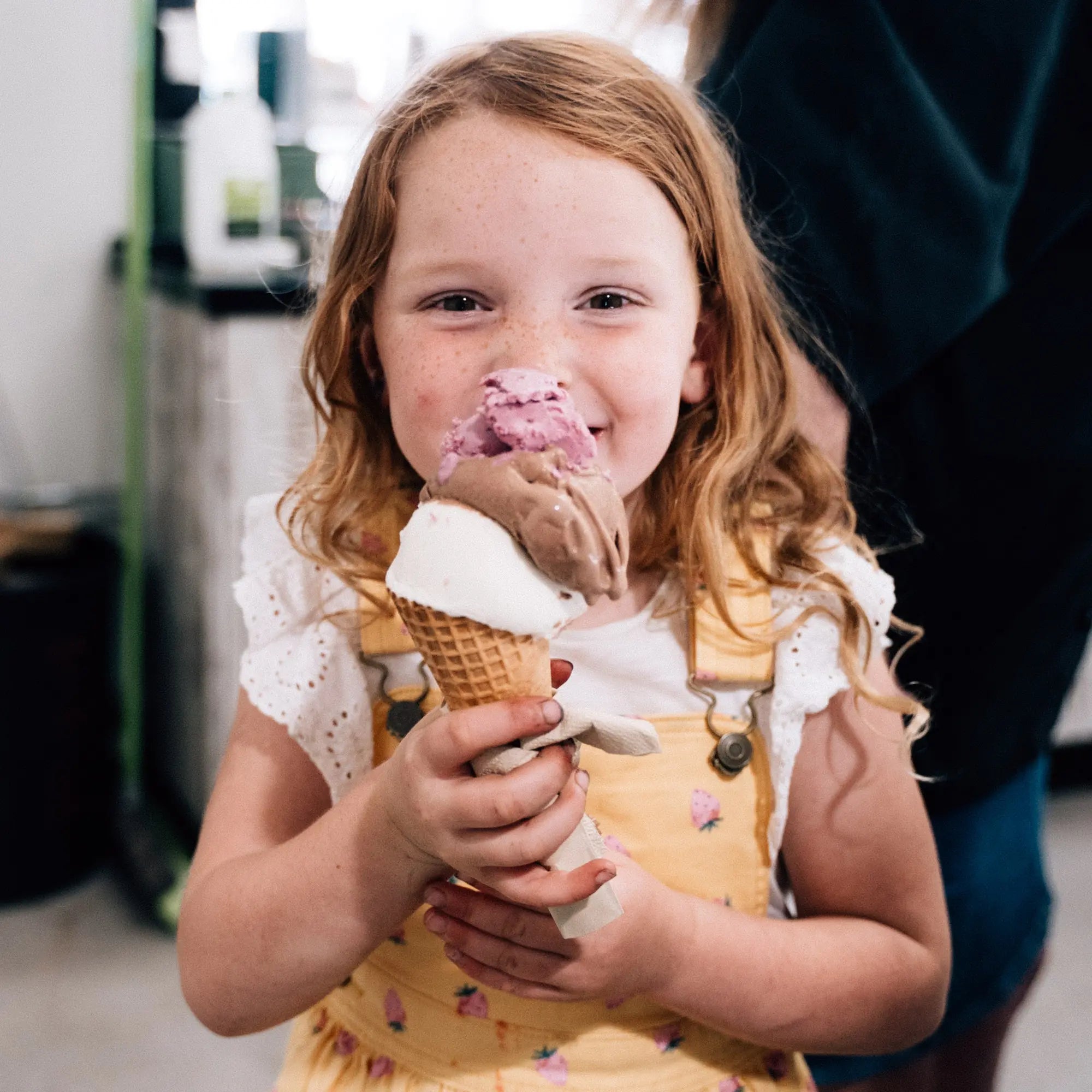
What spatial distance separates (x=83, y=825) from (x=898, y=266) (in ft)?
6.92

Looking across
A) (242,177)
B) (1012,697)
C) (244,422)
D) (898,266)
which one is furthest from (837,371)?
(242,177)

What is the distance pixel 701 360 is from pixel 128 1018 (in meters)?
1.67

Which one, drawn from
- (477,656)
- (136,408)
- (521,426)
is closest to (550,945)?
(477,656)

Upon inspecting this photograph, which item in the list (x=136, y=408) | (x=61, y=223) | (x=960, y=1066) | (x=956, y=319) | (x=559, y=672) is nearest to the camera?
(x=559, y=672)

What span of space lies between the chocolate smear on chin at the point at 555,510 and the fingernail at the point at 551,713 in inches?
2.4

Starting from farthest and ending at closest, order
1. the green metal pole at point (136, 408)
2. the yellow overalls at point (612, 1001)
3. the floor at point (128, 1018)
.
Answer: the green metal pole at point (136, 408) < the floor at point (128, 1018) < the yellow overalls at point (612, 1001)

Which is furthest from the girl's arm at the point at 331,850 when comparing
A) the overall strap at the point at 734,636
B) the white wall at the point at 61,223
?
the white wall at the point at 61,223

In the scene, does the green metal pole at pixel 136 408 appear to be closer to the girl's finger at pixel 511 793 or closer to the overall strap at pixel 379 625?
the overall strap at pixel 379 625

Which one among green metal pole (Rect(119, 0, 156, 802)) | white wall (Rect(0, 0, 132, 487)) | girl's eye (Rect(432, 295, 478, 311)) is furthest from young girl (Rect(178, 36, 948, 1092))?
white wall (Rect(0, 0, 132, 487))

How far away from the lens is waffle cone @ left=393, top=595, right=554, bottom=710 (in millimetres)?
657

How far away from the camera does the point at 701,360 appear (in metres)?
0.95

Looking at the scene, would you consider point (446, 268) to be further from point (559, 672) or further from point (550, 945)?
point (550, 945)

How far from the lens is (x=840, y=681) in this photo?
919 mm

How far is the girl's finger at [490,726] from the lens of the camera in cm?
65
